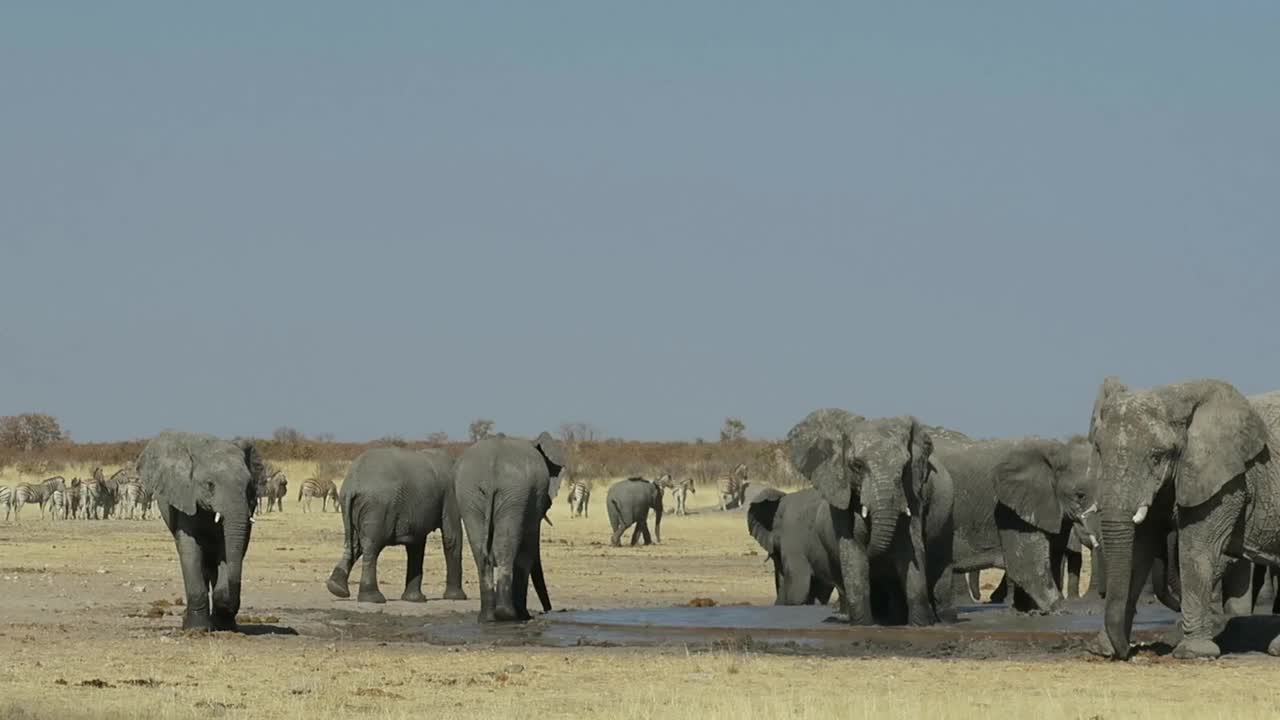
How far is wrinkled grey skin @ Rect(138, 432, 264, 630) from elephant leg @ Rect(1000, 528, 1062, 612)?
9.78 meters

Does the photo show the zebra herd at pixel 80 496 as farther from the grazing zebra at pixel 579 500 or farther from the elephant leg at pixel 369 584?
the elephant leg at pixel 369 584

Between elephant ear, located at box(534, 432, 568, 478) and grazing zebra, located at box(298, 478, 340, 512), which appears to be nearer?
elephant ear, located at box(534, 432, 568, 478)

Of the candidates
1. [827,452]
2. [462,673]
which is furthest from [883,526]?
[462,673]

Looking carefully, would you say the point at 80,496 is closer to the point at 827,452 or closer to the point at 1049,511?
the point at 1049,511

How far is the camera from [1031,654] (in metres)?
21.1

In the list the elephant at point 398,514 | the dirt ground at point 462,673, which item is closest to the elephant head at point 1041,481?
the dirt ground at point 462,673

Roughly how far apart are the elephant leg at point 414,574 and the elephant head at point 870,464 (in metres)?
6.16

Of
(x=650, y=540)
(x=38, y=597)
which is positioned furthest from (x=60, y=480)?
(x=38, y=597)

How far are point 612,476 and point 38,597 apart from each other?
52.2 m

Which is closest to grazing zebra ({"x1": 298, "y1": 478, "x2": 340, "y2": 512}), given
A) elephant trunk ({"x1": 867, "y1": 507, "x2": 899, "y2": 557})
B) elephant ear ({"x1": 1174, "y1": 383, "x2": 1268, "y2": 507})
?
elephant trunk ({"x1": 867, "y1": 507, "x2": 899, "y2": 557})

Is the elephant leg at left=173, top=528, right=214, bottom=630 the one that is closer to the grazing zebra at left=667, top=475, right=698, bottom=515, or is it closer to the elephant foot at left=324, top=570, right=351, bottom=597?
the elephant foot at left=324, top=570, right=351, bottom=597

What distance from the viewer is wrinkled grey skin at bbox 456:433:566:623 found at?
2455 cm

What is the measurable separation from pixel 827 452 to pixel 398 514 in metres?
6.99

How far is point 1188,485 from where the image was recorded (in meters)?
19.5
